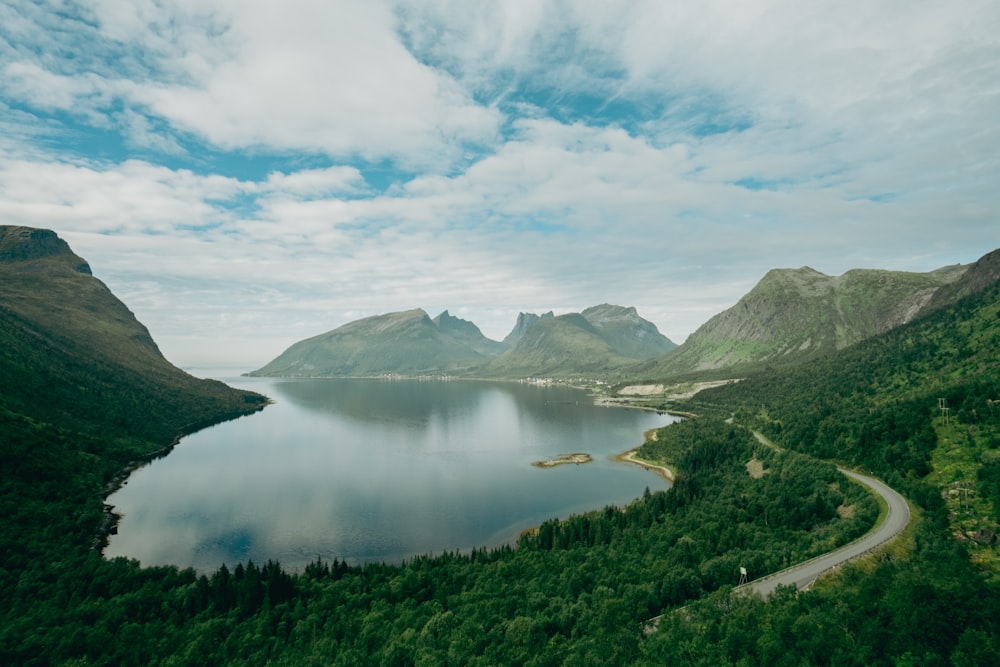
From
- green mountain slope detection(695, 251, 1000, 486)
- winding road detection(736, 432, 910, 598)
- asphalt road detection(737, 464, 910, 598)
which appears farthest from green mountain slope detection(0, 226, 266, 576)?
green mountain slope detection(695, 251, 1000, 486)

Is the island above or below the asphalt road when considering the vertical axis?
below

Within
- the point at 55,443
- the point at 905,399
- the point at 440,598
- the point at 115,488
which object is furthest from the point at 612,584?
the point at 55,443

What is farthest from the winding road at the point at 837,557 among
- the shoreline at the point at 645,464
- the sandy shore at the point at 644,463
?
the sandy shore at the point at 644,463

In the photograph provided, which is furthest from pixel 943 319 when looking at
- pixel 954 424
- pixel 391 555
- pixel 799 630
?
pixel 391 555

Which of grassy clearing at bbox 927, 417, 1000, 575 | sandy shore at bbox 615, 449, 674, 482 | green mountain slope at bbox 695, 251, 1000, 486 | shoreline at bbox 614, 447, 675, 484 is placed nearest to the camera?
grassy clearing at bbox 927, 417, 1000, 575

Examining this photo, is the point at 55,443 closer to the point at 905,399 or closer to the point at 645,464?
the point at 645,464

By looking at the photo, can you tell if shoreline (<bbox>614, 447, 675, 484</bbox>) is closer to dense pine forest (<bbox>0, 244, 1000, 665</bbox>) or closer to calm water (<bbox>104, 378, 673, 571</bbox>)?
calm water (<bbox>104, 378, 673, 571</bbox>)

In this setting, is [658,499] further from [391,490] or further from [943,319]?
[943,319]

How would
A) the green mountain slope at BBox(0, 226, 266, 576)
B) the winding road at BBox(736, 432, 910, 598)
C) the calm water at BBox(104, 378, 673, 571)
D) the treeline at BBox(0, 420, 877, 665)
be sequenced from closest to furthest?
the treeline at BBox(0, 420, 877, 665) → the winding road at BBox(736, 432, 910, 598) → the green mountain slope at BBox(0, 226, 266, 576) → the calm water at BBox(104, 378, 673, 571)
